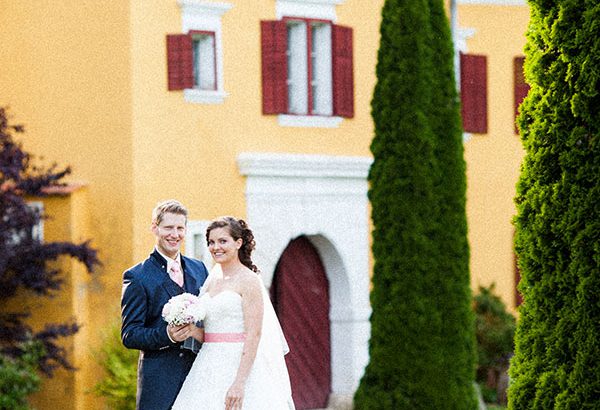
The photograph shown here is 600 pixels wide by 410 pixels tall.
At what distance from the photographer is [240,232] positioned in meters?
8.92

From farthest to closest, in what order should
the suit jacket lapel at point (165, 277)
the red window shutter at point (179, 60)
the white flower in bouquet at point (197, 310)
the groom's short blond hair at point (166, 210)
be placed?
the red window shutter at point (179, 60)
the suit jacket lapel at point (165, 277)
the groom's short blond hair at point (166, 210)
the white flower in bouquet at point (197, 310)

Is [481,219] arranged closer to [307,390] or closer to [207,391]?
[307,390]

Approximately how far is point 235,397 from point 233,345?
0.32 m

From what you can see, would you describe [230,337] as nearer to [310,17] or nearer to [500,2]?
[310,17]

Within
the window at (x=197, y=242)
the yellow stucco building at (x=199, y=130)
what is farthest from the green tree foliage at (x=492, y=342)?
the window at (x=197, y=242)

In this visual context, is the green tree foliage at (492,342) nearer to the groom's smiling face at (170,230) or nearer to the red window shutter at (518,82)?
the red window shutter at (518,82)

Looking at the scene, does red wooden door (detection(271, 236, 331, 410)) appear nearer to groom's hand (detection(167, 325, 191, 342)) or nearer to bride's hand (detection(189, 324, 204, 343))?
bride's hand (detection(189, 324, 204, 343))

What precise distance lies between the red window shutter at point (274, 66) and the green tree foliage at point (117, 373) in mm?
3267

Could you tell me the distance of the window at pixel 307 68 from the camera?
55.9 feet

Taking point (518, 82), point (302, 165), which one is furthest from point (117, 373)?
point (518, 82)

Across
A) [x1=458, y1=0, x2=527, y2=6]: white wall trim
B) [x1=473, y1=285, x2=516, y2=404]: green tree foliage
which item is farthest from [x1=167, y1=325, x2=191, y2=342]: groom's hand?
[x1=458, y1=0, x2=527, y2=6]: white wall trim

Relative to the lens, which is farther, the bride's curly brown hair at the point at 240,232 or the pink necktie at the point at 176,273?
the pink necktie at the point at 176,273

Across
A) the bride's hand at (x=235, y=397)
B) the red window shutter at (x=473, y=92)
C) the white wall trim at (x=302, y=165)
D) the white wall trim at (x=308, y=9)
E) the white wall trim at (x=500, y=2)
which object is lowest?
the bride's hand at (x=235, y=397)

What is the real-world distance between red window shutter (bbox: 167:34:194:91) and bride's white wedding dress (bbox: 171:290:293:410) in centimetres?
737
